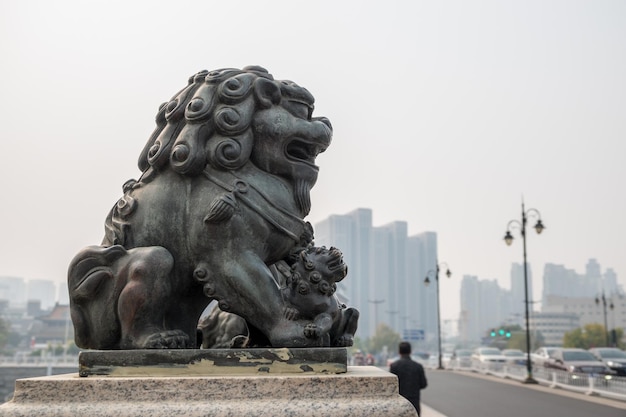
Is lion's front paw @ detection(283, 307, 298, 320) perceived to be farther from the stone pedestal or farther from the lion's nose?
A: the lion's nose

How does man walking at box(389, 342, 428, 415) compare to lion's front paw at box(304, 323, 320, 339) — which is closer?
lion's front paw at box(304, 323, 320, 339)

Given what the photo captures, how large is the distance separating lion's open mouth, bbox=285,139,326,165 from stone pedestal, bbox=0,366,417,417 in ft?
4.10

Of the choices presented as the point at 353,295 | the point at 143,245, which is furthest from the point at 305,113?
the point at 353,295

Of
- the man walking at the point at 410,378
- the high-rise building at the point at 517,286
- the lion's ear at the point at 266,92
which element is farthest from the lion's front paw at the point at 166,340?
the high-rise building at the point at 517,286

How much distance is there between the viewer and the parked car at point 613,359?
2266 centimetres

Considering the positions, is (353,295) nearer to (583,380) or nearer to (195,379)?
(583,380)

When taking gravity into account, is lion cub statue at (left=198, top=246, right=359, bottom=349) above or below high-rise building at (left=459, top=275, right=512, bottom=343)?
below

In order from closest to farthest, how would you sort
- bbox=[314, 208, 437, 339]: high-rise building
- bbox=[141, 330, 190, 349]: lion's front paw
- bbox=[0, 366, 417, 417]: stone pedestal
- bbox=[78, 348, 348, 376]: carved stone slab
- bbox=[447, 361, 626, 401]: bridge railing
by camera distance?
bbox=[0, 366, 417, 417]: stone pedestal → bbox=[78, 348, 348, 376]: carved stone slab → bbox=[141, 330, 190, 349]: lion's front paw → bbox=[447, 361, 626, 401]: bridge railing → bbox=[314, 208, 437, 339]: high-rise building

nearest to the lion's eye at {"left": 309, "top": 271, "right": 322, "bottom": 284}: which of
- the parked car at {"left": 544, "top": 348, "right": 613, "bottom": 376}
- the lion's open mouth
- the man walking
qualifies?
the lion's open mouth

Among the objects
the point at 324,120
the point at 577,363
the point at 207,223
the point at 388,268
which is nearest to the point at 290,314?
the point at 207,223

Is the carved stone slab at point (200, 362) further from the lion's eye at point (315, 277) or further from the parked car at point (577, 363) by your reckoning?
the parked car at point (577, 363)

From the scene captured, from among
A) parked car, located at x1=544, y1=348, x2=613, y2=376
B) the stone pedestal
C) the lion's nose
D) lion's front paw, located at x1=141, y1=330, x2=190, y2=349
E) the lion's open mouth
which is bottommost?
parked car, located at x1=544, y1=348, x2=613, y2=376

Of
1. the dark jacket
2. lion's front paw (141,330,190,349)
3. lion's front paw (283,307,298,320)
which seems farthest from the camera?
the dark jacket

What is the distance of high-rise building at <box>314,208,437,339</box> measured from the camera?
395ft
